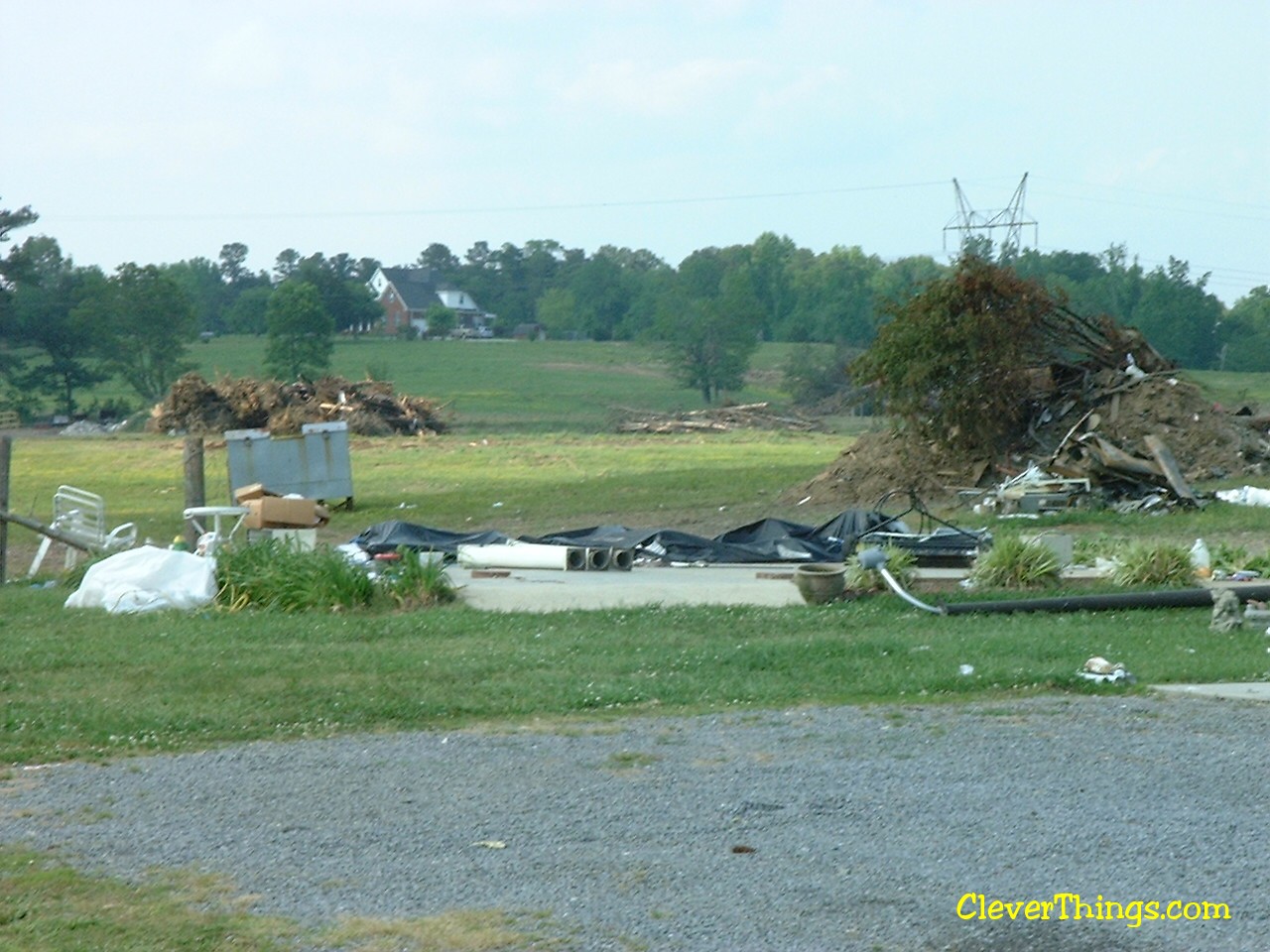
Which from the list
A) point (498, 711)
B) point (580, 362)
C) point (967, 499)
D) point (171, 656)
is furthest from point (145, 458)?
point (580, 362)

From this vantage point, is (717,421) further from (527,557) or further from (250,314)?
(250,314)

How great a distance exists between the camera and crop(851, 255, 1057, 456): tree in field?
23.7 meters

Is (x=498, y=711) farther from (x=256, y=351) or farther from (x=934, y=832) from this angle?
(x=256, y=351)

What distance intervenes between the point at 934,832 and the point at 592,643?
4.85 metres

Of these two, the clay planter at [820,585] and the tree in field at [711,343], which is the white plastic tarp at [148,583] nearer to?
the clay planter at [820,585]

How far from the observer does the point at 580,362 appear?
77250 millimetres

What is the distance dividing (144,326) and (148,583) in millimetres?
53593

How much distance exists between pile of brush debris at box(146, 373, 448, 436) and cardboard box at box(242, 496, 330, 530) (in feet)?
86.8

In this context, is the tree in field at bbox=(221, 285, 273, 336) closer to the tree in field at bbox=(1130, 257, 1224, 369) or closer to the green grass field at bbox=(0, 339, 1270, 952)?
the tree in field at bbox=(1130, 257, 1224, 369)

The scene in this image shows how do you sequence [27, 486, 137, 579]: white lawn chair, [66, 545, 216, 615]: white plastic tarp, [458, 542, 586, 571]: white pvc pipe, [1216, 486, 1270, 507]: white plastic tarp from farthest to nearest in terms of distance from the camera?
[1216, 486, 1270, 507]: white plastic tarp → [27, 486, 137, 579]: white lawn chair → [458, 542, 586, 571]: white pvc pipe → [66, 545, 216, 615]: white plastic tarp

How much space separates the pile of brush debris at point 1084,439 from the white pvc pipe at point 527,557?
9.10m

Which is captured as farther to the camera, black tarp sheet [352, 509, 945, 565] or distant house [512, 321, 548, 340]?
distant house [512, 321, 548, 340]

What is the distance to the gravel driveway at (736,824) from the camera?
15.4 ft

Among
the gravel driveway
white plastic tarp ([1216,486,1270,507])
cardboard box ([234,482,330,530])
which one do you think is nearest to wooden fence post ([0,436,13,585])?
cardboard box ([234,482,330,530])
